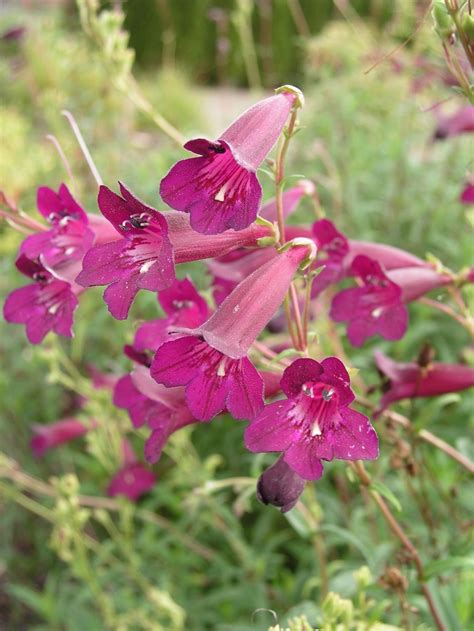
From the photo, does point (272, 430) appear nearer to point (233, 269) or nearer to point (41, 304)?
point (233, 269)

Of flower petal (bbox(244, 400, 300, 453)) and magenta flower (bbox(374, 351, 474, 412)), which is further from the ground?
flower petal (bbox(244, 400, 300, 453))

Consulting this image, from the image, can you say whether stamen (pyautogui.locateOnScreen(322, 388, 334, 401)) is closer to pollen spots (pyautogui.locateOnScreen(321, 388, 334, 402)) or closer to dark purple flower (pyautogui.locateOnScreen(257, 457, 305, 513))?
pollen spots (pyautogui.locateOnScreen(321, 388, 334, 402))

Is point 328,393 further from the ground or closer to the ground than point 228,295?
closer to the ground

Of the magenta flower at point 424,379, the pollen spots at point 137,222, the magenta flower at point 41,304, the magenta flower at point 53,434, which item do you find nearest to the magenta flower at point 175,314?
the magenta flower at point 41,304

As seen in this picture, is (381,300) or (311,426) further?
(381,300)

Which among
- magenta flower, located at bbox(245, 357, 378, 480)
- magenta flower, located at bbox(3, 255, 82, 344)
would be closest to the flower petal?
magenta flower, located at bbox(245, 357, 378, 480)

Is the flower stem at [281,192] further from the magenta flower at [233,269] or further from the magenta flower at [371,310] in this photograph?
the magenta flower at [371,310]

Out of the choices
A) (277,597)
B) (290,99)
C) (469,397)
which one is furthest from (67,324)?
(469,397)

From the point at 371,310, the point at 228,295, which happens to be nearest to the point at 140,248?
the point at 228,295
